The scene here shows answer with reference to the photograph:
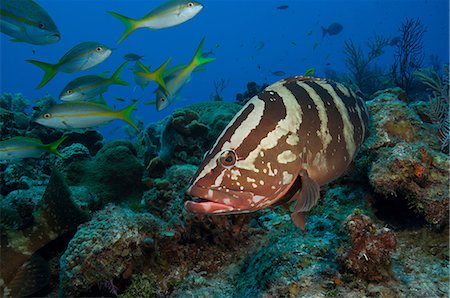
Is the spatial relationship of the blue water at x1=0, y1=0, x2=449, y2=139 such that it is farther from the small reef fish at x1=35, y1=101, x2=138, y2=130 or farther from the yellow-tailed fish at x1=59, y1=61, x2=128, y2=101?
the small reef fish at x1=35, y1=101, x2=138, y2=130

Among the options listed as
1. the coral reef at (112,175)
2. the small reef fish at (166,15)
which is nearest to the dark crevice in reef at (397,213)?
the coral reef at (112,175)

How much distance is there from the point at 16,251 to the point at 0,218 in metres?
0.49

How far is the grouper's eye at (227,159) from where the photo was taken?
2.06 meters

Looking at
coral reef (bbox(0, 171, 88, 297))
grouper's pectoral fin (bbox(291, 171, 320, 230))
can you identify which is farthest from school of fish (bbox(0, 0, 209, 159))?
grouper's pectoral fin (bbox(291, 171, 320, 230))

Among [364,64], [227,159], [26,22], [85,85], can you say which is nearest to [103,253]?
[227,159]

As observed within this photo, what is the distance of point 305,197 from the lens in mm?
2162

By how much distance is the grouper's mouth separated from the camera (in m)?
2.01

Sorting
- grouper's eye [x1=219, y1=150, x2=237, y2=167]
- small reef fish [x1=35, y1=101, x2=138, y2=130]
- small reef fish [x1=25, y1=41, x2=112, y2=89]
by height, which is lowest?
small reef fish [x1=35, y1=101, x2=138, y2=130]

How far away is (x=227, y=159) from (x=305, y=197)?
0.63 metres

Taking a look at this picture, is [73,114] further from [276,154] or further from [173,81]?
[276,154]

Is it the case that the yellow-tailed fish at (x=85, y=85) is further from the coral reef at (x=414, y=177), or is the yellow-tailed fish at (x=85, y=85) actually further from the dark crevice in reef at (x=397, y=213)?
the dark crevice in reef at (x=397, y=213)

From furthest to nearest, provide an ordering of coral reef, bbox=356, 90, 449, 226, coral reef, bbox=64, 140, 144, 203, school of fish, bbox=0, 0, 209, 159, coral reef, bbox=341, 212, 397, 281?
coral reef, bbox=64, 140, 144, 203
school of fish, bbox=0, 0, 209, 159
coral reef, bbox=356, 90, 449, 226
coral reef, bbox=341, 212, 397, 281

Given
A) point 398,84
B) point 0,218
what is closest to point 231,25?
point 398,84

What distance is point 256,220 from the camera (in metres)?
A: 4.36
